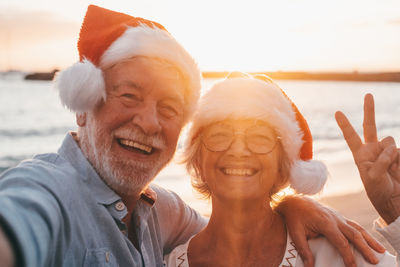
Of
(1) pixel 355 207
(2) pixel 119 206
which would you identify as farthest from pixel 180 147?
(2) pixel 119 206

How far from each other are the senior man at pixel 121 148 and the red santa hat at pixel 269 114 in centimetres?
13

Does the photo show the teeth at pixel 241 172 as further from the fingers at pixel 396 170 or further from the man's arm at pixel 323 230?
the fingers at pixel 396 170

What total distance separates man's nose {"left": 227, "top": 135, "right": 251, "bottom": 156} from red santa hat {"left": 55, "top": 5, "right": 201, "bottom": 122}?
1.24 ft

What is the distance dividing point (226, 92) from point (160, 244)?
3.75 ft

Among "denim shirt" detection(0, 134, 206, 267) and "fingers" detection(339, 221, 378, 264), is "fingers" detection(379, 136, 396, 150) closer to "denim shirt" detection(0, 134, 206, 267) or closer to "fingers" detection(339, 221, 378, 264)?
"fingers" detection(339, 221, 378, 264)

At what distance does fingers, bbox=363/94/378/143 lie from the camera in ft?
9.01

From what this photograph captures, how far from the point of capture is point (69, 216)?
1844 mm

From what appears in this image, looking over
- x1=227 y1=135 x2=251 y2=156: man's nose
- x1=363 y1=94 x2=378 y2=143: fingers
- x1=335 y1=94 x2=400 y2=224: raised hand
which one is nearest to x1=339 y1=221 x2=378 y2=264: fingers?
x1=335 y1=94 x2=400 y2=224: raised hand

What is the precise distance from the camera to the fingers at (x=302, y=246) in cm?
255

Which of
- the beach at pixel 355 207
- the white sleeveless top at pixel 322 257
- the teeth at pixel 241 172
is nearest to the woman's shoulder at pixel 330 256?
the white sleeveless top at pixel 322 257

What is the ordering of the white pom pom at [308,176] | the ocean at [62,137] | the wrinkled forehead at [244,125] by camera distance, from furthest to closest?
the ocean at [62,137] → the white pom pom at [308,176] → the wrinkled forehead at [244,125]

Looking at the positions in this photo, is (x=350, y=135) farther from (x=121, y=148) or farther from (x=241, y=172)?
(x=121, y=148)

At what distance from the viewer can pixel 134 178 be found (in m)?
2.41

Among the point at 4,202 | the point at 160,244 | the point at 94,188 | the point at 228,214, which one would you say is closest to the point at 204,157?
the point at 228,214
